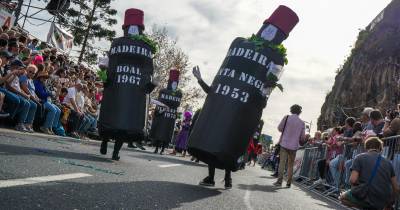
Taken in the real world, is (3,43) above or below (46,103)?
above

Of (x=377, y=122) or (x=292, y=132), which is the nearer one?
(x=377, y=122)

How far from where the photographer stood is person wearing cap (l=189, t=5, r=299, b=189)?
25.2 ft

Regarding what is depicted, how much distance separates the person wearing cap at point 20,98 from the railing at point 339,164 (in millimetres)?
7240

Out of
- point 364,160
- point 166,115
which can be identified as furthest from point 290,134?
point 166,115

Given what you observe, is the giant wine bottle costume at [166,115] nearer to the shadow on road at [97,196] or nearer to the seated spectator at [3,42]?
the seated spectator at [3,42]

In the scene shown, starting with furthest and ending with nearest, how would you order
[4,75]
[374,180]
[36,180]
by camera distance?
[4,75]
[374,180]
[36,180]

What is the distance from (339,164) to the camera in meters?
12.2

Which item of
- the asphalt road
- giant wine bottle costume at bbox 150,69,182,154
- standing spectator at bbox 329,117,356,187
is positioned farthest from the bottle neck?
giant wine bottle costume at bbox 150,69,182,154

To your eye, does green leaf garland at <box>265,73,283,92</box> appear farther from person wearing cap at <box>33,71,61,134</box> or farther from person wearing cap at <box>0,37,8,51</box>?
person wearing cap at <box>33,71,61,134</box>

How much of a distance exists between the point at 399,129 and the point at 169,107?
36.9 ft

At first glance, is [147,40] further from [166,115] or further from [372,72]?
[372,72]

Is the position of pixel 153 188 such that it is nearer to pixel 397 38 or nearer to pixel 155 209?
pixel 155 209

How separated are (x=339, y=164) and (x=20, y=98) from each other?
757cm

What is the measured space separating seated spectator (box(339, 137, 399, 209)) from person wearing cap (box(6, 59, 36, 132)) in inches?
293
